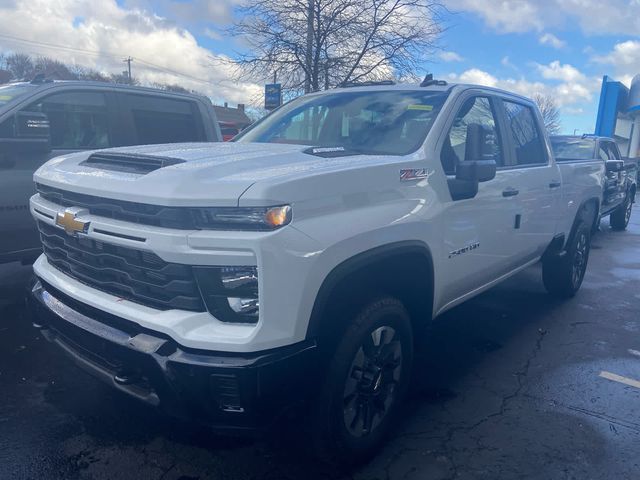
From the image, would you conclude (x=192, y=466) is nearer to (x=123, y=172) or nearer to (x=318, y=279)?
(x=318, y=279)

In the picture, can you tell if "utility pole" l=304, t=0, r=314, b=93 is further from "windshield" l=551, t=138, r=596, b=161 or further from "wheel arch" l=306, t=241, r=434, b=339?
"wheel arch" l=306, t=241, r=434, b=339

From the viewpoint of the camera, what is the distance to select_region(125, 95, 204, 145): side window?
18.9ft

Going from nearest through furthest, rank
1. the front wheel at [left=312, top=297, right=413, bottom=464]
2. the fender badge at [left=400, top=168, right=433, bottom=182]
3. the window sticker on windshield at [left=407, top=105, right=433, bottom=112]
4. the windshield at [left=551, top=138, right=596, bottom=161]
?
1. the front wheel at [left=312, top=297, right=413, bottom=464]
2. the fender badge at [left=400, top=168, right=433, bottom=182]
3. the window sticker on windshield at [left=407, top=105, right=433, bottom=112]
4. the windshield at [left=551, top=138, right=596, bottom=161]

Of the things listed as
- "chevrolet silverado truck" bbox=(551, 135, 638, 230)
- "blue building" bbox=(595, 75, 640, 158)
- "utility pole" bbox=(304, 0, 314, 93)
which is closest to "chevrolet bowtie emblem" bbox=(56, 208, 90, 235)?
"chevrolet silverado truck" bbox=(551, 135, 638, 230)

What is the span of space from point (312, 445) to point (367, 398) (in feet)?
1.23

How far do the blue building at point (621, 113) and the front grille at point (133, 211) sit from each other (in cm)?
3370

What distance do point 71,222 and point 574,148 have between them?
9.82m

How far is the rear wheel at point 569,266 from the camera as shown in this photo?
5.68 metres

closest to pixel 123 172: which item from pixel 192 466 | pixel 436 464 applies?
pixel 192 466

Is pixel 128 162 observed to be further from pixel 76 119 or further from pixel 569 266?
pixel 569 266

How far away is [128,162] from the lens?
9.02 ft

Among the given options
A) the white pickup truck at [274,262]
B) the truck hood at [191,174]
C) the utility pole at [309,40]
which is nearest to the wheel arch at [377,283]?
the white pickup truck at [274,262]

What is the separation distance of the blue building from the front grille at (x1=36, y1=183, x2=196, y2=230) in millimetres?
33702

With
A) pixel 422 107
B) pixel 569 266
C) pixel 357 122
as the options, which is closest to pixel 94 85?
pixel 357 122
